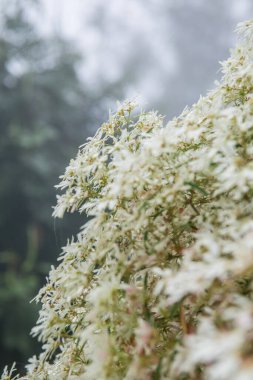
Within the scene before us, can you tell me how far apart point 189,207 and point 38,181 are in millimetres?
6836

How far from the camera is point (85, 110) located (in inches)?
335

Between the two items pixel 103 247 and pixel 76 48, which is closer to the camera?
pixel 103 247

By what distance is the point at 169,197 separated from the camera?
26.7 inches

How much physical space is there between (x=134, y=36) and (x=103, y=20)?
249 centimetres

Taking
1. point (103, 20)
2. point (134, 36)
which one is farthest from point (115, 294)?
point (134, 36)

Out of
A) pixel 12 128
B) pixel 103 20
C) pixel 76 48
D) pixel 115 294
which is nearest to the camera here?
pixel 115 294

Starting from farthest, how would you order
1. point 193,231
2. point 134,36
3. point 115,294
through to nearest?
point 134,36, point 193,231, point 115,294

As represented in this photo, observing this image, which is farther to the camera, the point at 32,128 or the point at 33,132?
the point at 32,128

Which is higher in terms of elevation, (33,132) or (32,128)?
(32,128)

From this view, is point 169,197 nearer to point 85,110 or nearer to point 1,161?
point 1,161

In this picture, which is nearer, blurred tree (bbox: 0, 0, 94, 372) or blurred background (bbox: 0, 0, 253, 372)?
blurred background (bbox: 0, 0, 253, 372)

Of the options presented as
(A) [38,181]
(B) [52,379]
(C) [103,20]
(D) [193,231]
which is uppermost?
(C) [103,20]

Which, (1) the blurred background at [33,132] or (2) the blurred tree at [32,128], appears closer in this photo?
(1) the blurred background at [33,132]

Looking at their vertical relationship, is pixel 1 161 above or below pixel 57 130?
below
